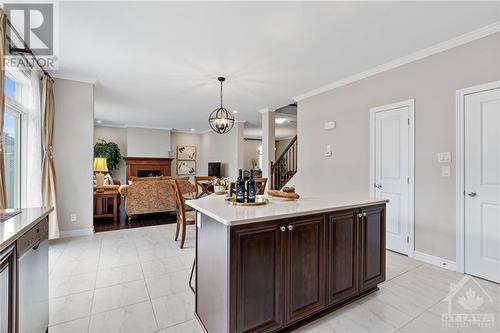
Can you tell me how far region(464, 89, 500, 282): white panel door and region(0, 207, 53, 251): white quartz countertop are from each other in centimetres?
383

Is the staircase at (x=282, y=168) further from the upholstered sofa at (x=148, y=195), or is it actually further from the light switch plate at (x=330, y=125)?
the upholstered sofa at (x=148, y=195)

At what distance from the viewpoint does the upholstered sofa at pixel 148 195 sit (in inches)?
202

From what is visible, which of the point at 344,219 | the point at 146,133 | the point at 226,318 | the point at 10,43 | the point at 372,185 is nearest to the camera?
the point at 226,318

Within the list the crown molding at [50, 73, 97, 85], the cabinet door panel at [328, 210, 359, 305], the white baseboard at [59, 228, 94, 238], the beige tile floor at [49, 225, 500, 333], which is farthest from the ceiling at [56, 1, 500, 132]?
the beige tile floor at [49, 225, 500, 333]

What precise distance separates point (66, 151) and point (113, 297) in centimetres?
293

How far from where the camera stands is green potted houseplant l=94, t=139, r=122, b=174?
840 cm

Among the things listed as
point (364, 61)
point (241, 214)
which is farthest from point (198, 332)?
point (364, 61)

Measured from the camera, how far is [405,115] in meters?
3.30

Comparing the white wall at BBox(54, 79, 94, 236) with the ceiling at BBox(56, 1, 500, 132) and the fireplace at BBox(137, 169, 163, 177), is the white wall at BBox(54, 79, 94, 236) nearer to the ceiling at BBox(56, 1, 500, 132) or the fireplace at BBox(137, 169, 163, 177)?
the ceiling at BBox(56, 1, 500, 132)

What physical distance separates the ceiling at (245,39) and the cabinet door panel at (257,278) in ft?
6.79

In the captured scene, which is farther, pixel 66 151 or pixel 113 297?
pixel 66 151

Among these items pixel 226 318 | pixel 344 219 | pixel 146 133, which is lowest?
pixel 226 318

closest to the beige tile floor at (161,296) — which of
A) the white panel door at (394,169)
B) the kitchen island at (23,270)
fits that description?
the white panel door at (394,169)

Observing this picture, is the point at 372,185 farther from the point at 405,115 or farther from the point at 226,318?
the point at 226,318
